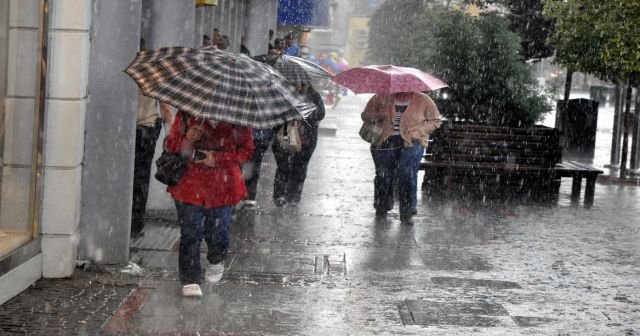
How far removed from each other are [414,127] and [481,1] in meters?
13.9

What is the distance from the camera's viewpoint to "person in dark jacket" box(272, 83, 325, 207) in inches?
532

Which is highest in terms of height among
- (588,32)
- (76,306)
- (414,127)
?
(588,32)

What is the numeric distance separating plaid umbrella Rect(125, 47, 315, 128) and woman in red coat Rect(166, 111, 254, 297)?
0.33 meters

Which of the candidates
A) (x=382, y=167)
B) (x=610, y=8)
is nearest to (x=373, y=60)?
(x=610, y=8)

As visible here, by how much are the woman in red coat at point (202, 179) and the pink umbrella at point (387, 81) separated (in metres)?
4.21

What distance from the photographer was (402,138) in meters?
12.7

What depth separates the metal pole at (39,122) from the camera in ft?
27.6

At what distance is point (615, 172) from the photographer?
20.3 meters

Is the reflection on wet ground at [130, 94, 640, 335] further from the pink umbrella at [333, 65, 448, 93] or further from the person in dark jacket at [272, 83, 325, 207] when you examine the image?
the pink umbrella at [333, 65, 448, 93]

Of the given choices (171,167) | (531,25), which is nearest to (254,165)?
(171,167)

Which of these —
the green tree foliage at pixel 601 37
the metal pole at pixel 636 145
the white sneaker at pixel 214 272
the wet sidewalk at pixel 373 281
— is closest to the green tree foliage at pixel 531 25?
the metal pole at pixel 636 145

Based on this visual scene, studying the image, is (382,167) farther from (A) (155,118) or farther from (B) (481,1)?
(B) (481,1)

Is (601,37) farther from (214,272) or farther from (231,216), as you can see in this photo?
(214,272)

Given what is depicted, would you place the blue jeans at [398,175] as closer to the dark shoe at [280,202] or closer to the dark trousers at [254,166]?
the dark shoe at [280,202]
